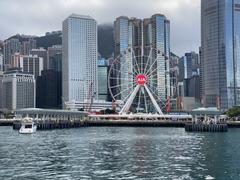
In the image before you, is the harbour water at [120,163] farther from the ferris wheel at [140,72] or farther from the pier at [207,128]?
the ferris wheel at [140,72]

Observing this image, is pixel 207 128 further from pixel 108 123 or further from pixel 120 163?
pixel 120 163

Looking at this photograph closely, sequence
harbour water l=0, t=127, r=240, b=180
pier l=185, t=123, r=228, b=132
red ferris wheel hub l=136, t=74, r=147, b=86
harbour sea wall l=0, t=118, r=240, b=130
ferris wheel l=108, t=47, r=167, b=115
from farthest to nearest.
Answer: ferris wheel l=108, t=47, r=167, b=115 < red ferris wheel hub l=136, t=74, r=147, b=86 < harbour sea wall l=0, t=118, r=240, b=130 < pier l=185, t=123, r=228, b=132 < harbour water l=0, t=127, r=240, b=180

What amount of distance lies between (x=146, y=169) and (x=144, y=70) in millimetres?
132594

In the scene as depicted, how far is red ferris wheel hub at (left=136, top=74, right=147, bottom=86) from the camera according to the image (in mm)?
177350

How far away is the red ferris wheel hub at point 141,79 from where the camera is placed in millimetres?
177350

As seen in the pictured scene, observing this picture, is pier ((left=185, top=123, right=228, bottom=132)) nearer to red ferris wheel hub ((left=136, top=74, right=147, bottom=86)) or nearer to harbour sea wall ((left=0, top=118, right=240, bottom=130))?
harbour sea wall ((left=0, top=118, right=240, bottom=130))

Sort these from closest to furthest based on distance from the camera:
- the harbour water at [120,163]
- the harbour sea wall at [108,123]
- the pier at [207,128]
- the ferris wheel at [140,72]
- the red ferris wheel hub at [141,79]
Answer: the harbour water at [120,163] → the pier at [207,128] → the harbour sea wall at [108,123] → the red ferris wheel hub at [141,79] → the ferris wheel at [140,72]

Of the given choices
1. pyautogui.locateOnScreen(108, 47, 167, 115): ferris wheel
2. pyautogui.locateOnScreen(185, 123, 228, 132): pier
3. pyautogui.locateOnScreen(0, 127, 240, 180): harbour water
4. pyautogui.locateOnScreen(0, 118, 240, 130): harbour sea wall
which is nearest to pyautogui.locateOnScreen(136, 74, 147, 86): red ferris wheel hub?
pyautogui.locateOnScreen(108, 47, 167, 115): ferris wheel

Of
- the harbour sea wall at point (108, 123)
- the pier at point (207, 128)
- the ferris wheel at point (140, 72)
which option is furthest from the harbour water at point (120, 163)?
the ferris wheel at point (140, 72)

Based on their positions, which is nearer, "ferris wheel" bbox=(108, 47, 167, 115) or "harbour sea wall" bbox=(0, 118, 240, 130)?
"harbour sea wall" bbox=(0, 118, 240, 130)

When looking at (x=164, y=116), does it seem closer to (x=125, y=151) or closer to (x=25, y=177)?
(x=125, y=151)

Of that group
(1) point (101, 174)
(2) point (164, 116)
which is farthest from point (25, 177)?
(2) point (164, 116)

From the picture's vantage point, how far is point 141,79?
178 meters

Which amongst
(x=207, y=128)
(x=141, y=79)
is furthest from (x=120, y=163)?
(x=141, y=79)
